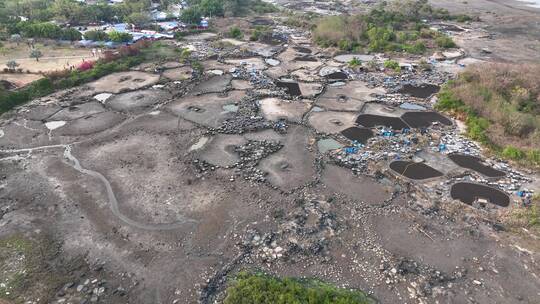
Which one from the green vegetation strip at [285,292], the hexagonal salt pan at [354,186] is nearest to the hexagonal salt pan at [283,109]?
the hexagonal salt pan at [354,186]

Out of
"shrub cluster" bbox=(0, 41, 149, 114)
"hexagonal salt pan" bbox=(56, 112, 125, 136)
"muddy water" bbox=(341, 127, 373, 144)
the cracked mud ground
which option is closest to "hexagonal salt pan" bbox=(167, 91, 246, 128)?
the cracked mud ground

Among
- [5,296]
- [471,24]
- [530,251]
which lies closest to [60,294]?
[5,296]

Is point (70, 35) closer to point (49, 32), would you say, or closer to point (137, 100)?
point (49, 32)

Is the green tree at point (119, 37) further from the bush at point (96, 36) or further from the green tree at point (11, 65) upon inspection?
the green tree at point (11, 65)

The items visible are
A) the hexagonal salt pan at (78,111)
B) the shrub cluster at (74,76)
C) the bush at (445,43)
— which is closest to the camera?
the hexagonal salt pan at (78,111)

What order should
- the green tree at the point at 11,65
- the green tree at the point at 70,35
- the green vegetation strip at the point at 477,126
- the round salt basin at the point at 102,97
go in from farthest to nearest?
the green tree at the point at 70,35 → the green tree at the point at 11,65 → the round salt basin at the point at 102,97 → the green vegetation strip at the point at 477,126

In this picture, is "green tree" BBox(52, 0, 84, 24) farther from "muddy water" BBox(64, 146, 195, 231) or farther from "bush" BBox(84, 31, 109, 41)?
"muddy water" BBox(64, 146, 195, 231)
